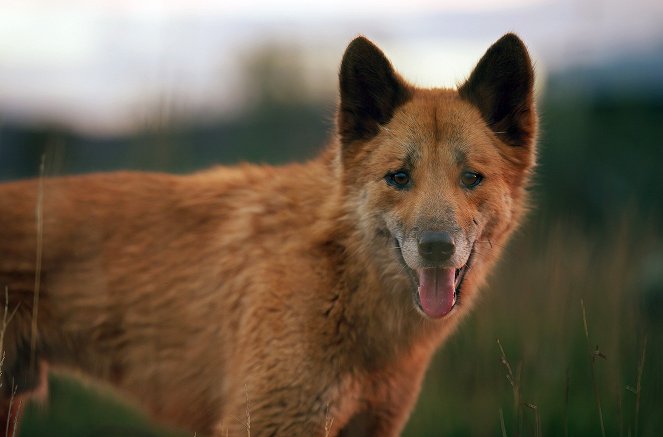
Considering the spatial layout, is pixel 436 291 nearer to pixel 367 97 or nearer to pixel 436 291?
pixel 436 291

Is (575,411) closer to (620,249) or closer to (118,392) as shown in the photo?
(620,249)

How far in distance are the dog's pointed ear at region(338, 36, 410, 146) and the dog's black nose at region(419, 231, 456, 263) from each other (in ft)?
2.51

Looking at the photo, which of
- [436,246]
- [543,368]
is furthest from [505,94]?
[543,368]

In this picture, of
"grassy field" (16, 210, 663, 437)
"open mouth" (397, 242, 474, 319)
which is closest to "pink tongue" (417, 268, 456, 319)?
"open mouth" (397, 242, 474, 319)

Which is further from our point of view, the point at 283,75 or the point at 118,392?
the point at 283,75

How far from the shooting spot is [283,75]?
18.4 m

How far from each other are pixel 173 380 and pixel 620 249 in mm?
3641

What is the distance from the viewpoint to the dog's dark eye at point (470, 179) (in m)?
3.50

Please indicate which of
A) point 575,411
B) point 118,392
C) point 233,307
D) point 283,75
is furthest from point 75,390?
point 283,75

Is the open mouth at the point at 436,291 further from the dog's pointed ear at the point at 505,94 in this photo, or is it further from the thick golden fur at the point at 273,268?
the dog's pointed ear at the point at 505,94

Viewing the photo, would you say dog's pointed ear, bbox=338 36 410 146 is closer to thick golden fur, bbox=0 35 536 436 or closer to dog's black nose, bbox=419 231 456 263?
thick golden fur, bbox=0 35 536 436

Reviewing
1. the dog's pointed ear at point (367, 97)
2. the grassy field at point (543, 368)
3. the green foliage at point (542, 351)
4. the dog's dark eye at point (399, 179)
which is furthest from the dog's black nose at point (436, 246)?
the grassy field at point (543, 368)

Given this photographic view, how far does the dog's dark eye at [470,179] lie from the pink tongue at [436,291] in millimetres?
411

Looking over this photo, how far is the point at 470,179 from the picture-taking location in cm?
351
